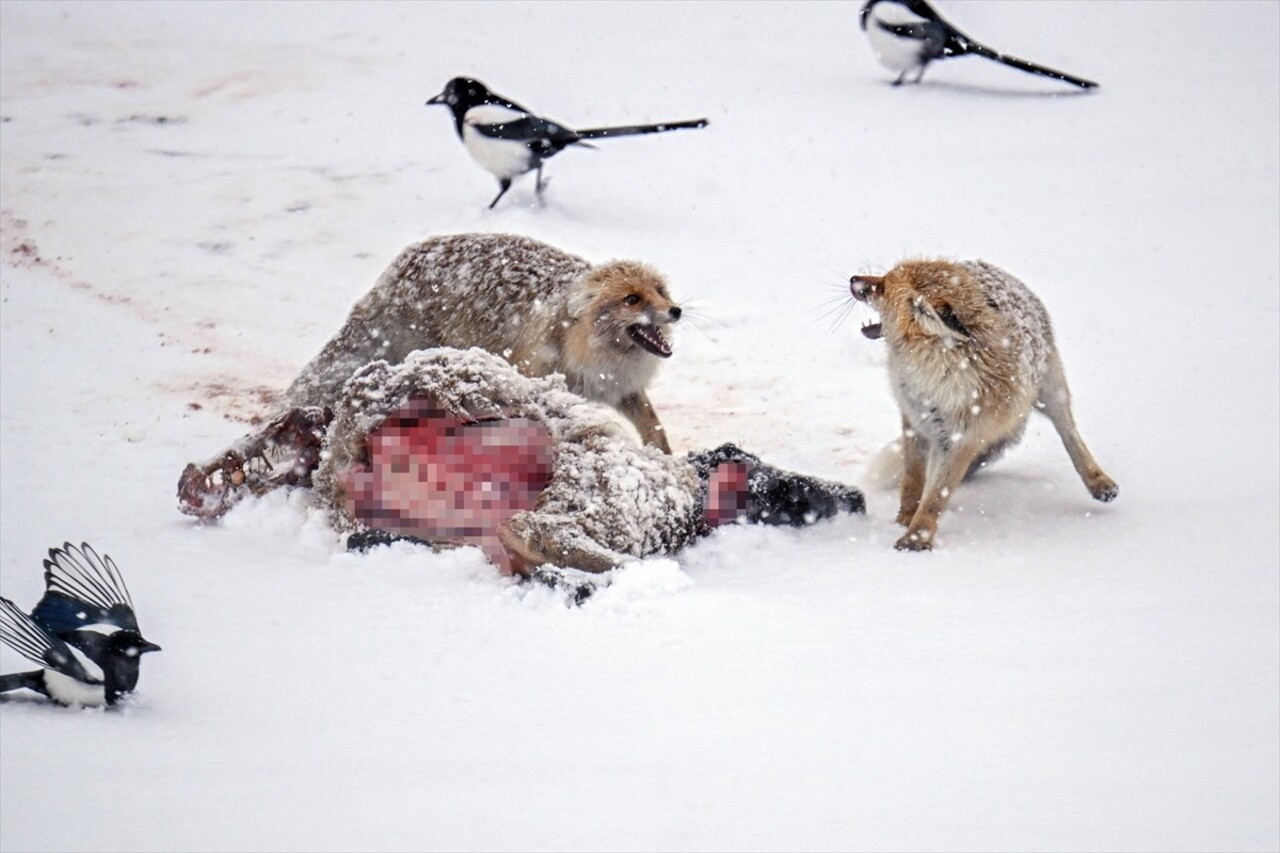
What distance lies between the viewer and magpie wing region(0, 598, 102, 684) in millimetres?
2906

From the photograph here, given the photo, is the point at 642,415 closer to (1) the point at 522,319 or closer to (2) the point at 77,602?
(1) the point at 522,319

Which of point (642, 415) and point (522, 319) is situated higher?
point (522, 319)

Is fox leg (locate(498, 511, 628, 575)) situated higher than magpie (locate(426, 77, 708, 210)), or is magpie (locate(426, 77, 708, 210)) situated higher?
fox leg (locate(498, 511, 628, 575))

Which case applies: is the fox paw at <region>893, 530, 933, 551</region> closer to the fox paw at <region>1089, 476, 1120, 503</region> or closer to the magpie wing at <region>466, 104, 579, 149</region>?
the fox paw at <region>1089, 476, 1120, 503</region>

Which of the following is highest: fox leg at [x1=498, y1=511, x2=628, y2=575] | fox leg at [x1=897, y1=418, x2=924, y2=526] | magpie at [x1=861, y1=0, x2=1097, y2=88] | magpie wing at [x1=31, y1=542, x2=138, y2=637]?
magpie wing at [x1=31, y1=542, x2=138, y2=637]

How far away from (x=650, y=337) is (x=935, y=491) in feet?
4.32

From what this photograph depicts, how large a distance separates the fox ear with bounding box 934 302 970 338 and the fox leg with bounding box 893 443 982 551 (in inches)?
15.1

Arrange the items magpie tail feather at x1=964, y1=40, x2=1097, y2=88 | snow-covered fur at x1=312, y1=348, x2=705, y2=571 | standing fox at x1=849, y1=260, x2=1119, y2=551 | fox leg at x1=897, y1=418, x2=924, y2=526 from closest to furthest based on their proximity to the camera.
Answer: snow-covered fur at x1=312, y1=348, x2=705, y2=571, standing fox at x1=849, y1=260, x2=1119, y2=551, fox leg at x1=897, y1=418, x2=924, y2=526, magpie tail feather at x1=964, y1=40, x2=1097, y2=88

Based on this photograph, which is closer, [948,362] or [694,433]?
[948,362]

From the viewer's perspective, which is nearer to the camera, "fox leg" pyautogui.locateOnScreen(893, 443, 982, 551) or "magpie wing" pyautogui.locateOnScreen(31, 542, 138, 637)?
"magpie wing" pyautogui.locateOnScreen(31, 542, 138, 637)

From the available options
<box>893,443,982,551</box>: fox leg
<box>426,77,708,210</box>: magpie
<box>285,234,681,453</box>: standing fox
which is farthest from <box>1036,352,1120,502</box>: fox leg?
<box>426,77,708,210</box>: magpie

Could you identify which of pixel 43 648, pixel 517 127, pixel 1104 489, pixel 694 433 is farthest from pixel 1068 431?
pixel 517 127

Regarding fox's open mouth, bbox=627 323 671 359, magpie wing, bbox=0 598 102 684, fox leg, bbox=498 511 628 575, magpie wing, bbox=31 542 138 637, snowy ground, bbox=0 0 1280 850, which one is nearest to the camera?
snowy ground, bbox=0 0 1280 850

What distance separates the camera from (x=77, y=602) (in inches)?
124
